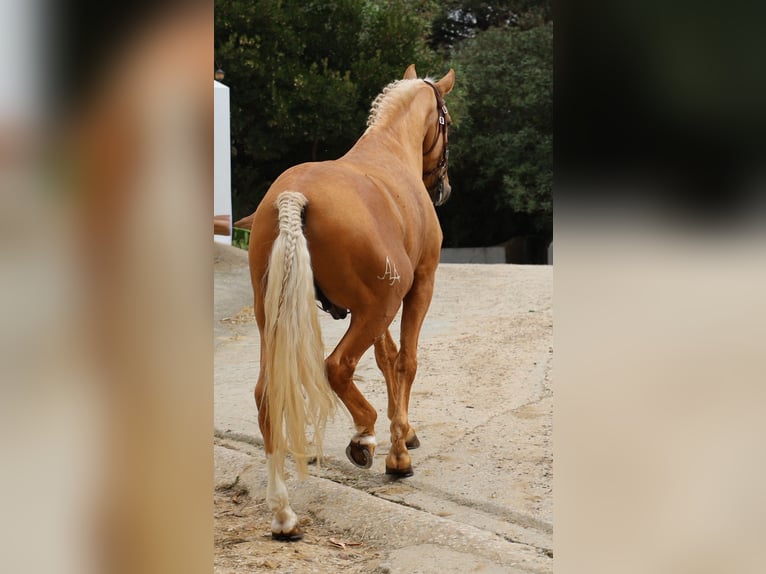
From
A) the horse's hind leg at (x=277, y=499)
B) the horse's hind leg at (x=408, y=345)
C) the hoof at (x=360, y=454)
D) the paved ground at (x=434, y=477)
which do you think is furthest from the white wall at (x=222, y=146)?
the horse's hind leg at (x=277, y=499)

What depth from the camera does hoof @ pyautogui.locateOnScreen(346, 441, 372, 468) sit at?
3385 millimetres

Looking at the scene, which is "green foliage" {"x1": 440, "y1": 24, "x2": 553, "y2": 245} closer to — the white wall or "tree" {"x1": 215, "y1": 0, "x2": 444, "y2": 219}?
"tree" {"x1": 215, "y1": 0, "x2": 444, "y2": 219}

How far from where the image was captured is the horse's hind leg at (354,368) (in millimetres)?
3158

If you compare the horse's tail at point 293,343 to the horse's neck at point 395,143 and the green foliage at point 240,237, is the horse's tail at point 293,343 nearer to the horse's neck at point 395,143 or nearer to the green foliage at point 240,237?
the horse's neck at point 395,143

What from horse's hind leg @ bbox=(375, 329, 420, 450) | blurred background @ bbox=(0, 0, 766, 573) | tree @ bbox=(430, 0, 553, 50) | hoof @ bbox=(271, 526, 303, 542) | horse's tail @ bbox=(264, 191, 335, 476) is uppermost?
tree @ bbox=(430, 0, 553, 50)

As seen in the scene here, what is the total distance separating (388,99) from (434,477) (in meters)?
2.12

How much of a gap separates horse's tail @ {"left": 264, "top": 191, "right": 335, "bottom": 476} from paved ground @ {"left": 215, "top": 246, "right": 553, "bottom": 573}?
1.43ft

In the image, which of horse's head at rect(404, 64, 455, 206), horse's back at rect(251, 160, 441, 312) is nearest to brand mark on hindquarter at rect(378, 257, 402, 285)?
horse's back at rect(251, 160, 441, 312)
